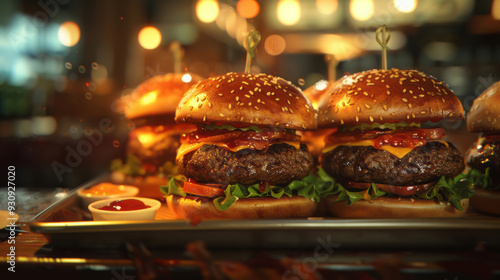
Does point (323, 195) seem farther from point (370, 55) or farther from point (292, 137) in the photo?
point (370, 55)

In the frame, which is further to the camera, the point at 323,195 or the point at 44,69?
the point at 44,69

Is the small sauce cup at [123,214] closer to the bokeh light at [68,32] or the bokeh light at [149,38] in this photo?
the bokeh light at [149,38]

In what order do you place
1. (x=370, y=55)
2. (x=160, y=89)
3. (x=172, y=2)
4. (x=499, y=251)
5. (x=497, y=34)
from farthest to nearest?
(x=172, y=2) < (x=370, y=55) < (x=497, y=34) < (x=160, y=89) < (x=499, y=251)

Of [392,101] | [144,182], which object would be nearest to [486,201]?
[392,101]

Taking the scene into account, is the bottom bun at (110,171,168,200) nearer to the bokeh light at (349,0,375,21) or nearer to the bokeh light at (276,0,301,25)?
the bokeh light at (276,0,301,25)

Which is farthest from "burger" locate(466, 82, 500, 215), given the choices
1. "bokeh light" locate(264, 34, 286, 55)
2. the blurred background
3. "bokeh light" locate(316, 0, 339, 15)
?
"bokeh light" locate(264, 34, 286, 55)

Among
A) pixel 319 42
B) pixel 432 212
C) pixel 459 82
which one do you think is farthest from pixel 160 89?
pixel 459 82

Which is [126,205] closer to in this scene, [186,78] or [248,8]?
[186,78]
